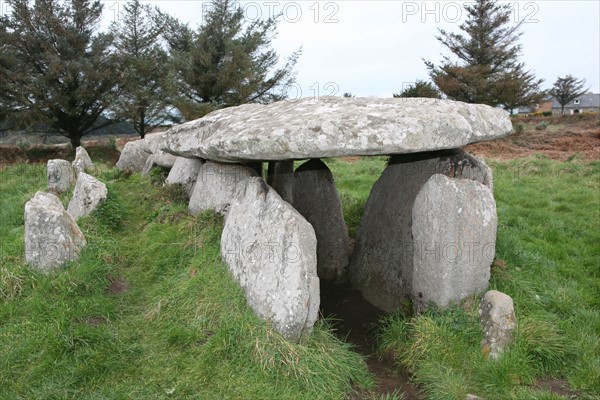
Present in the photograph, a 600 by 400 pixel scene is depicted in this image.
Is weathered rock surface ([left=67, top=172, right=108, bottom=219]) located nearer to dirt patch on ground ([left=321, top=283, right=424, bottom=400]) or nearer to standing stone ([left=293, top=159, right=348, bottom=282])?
standing stone ([left=293, top=159, right=348, bottom=282])

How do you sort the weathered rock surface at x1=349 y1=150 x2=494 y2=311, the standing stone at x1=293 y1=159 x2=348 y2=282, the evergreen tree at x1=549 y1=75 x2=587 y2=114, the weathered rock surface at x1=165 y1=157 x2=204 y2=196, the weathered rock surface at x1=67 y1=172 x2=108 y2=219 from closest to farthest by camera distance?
the weathered rock surface at x1=349 y1=150 x2=494 y2=311, the weathered rock surface at x1=67 y1=172 x2=108 y2=219, the standing stone at x1=293 y1=159 x2=348 y2=282, the weathered rock surface at x1=165 y1=157 x2=204 y2=196, the evergreen tree at x1=549 y1=75 x2=587 y2=114

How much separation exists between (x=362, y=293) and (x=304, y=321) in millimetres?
2370

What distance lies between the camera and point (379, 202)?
659 centimetres

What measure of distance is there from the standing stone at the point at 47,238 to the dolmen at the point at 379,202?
1.65 m

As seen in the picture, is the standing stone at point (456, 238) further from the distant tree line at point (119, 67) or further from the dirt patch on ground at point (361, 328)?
the distant tree line at point (119, 67)

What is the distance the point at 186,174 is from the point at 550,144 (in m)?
16.7

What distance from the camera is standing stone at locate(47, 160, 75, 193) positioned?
826 cm

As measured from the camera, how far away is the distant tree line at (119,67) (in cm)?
1612

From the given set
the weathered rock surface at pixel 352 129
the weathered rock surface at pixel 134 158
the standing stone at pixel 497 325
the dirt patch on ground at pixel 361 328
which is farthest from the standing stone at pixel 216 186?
the weathered rock surface at pixel 134 158

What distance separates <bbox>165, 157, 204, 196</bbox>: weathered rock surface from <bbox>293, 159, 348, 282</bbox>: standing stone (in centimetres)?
158

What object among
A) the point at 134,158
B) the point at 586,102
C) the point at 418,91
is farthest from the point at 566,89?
the point at 134,158

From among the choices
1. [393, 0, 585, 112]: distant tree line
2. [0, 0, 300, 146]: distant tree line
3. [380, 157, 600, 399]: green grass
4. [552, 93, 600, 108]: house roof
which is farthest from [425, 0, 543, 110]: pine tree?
[552, 93, 600, 108]: house roof

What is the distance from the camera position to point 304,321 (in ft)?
13.7

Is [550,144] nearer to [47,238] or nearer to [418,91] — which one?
[418,91]
